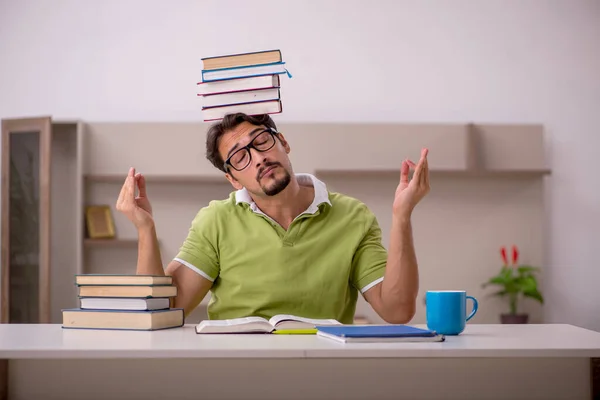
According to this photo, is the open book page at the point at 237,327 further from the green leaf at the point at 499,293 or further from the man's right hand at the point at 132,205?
the green leaf at the point at 499,293

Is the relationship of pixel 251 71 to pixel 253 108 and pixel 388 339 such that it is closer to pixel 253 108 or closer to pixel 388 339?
pixel 253 108

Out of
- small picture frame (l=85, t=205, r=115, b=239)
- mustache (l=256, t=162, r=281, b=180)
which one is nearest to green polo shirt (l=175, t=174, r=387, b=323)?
mustache (l=256, t=162, r=281, b=180)

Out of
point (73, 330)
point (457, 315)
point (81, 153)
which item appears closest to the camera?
point (457, 315)

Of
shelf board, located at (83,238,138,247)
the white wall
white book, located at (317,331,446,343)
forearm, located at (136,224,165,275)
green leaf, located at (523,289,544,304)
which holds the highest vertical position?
the white wall

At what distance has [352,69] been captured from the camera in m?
5.36

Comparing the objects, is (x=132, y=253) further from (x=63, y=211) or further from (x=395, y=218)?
(x=395, y=218)

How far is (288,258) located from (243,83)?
514 mm

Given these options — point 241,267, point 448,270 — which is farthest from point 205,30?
point 241,267

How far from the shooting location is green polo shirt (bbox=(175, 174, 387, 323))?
2230 millimetres

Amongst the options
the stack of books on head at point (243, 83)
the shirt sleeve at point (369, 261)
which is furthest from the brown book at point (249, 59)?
the shirt sleeve at point (369, 261)

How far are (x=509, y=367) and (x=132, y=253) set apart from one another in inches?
151

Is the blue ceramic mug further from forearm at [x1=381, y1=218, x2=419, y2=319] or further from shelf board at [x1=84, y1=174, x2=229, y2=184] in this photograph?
shelf board at [x1=84, y1=174, x2=229, y2=184]

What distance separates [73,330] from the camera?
1.82 m

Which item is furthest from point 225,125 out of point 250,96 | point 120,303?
point 120,303
